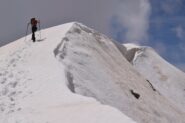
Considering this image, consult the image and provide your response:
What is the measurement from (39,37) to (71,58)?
603 cm

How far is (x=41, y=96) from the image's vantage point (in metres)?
17.6

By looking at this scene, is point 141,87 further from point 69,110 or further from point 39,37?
point 69,110

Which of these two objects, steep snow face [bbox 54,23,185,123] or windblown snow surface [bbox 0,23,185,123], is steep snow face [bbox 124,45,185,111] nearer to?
windblown snow surface [bbox 0,23,185,123]

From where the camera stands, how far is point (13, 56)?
2320 centimetres

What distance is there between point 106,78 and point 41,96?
6262 mm

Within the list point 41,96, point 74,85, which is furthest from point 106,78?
point 41,96

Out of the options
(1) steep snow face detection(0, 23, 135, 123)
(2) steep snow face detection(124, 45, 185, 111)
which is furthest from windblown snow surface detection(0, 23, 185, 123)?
(2) steep snow face detection(124, 45, 185, 111)

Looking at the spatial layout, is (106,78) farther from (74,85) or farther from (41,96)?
(41,96)

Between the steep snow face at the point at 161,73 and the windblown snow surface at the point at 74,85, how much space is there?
5415 mm

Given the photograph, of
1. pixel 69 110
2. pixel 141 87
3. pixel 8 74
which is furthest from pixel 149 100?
pixel 69 110

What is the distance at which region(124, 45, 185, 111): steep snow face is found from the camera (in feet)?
119

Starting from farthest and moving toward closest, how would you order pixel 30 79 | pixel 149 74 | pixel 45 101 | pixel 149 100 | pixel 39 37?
pixel 149 74 < pixel 39 37 < pixel 149 100 < pixel 30 79 < pixel 45 101

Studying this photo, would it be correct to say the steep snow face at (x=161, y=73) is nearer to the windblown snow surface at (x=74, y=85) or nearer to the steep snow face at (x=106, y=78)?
the windblown snow surface at (x=74, y=85)

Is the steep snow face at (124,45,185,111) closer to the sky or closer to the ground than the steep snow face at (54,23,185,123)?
closer to the ground
